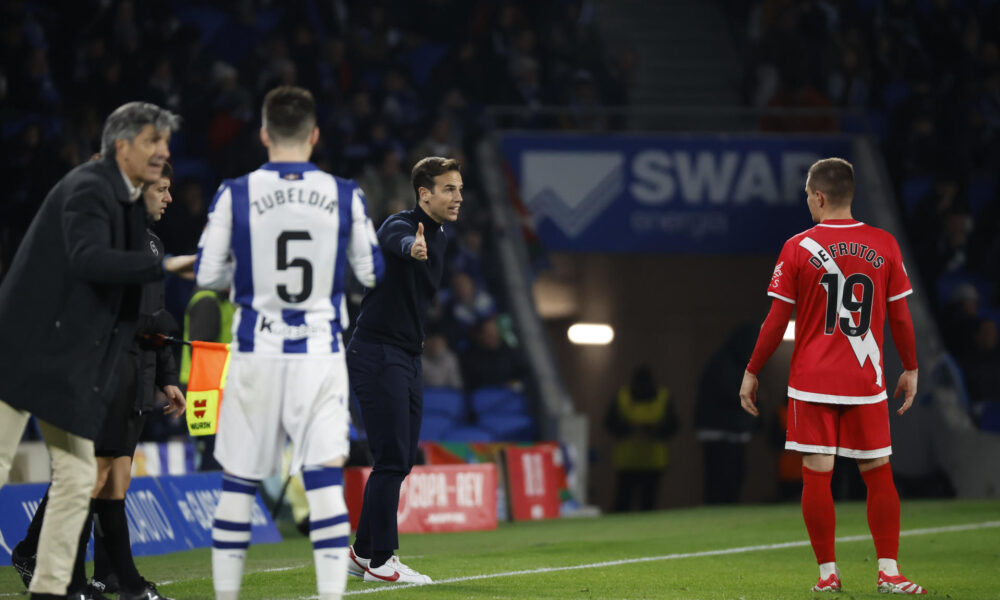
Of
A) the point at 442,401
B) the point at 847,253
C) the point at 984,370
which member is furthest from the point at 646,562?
the point at 984,370

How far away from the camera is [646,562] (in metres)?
9.55

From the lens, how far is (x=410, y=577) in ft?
26.0

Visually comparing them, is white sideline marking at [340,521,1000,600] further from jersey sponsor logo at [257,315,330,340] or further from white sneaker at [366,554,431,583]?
jersey sponsor logo at [257,315,330,340]

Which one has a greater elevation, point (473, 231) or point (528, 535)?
point (473, 231)

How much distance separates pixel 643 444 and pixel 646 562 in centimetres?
927

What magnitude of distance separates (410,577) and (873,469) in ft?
8.48

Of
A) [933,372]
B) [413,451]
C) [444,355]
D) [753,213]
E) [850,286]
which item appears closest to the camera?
[850,286]

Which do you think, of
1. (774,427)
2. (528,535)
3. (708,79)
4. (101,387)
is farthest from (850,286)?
(708,79)

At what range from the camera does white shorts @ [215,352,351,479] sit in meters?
5.65

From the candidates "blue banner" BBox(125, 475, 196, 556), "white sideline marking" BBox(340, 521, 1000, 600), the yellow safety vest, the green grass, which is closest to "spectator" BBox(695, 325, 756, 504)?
the yellow safety vest

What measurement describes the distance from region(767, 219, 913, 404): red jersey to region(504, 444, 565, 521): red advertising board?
843cm

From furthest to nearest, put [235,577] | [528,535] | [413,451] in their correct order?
[528,535], [413,451], [235,577]

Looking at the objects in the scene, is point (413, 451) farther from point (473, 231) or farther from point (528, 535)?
point (473, 231)

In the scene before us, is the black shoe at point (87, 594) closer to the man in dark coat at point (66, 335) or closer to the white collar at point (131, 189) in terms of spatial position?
the man in dark coat at point (66, 335)
